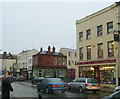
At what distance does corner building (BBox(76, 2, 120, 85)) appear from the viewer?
24.8m

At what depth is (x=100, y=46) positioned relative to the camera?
27531 mm

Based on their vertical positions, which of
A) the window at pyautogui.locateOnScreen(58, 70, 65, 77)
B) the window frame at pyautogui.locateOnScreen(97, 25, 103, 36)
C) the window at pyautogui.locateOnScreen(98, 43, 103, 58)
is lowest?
the window at pyautogui.locateOnScreen(58, 70, 65, 77)

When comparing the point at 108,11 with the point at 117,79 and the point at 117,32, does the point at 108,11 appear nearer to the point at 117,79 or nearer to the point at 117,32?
the point at 117,32

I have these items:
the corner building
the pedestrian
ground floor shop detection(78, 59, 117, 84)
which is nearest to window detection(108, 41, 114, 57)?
the corner building

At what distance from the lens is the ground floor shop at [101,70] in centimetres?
2516

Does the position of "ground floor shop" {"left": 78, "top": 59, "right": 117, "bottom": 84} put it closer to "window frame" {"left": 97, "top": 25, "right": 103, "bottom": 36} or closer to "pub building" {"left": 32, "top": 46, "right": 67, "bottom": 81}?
"window frame" {"left": 97, "top": 25, "right": 103, "bottom": 36}

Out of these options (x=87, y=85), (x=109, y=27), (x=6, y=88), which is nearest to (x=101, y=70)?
(x=109, y=27)

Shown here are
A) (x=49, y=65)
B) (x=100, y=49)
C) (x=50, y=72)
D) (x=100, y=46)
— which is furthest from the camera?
(x=50, y=72)

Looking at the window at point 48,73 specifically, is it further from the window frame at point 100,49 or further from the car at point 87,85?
the car at point 87,85

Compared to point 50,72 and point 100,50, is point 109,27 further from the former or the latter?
point 50,72

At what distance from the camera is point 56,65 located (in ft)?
184

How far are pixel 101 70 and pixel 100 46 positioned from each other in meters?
3.17

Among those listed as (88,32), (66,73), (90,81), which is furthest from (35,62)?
(90,81)

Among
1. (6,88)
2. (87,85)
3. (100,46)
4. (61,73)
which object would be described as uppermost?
(100,46)
